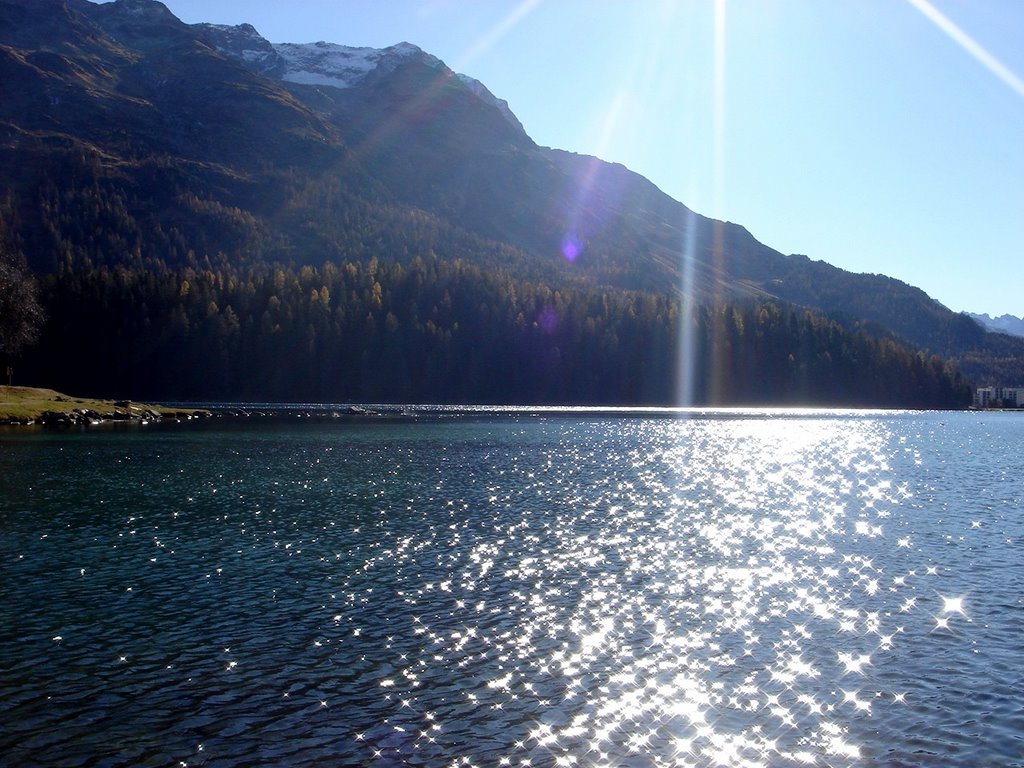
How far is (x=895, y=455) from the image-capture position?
105125 mm

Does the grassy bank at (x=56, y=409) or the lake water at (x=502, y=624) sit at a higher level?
the grassy bank at (x=56, y=409)

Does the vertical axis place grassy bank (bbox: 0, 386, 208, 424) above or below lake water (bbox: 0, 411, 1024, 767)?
above

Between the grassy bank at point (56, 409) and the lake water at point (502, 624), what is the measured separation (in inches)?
2628

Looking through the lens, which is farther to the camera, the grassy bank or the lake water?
the grassy bank

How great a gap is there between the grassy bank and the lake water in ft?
219

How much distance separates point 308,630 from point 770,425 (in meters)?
146

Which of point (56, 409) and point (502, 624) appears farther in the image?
point (56, 409)

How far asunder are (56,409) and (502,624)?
12520 cm

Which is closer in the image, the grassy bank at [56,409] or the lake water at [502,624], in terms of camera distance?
the lake water at [502,624]

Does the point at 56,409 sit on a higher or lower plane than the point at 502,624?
higher

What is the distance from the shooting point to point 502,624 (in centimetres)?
3069

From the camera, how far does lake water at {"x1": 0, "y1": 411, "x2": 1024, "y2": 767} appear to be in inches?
834

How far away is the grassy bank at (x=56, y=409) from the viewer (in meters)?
128

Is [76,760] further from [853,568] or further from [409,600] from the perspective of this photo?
[853,568]
